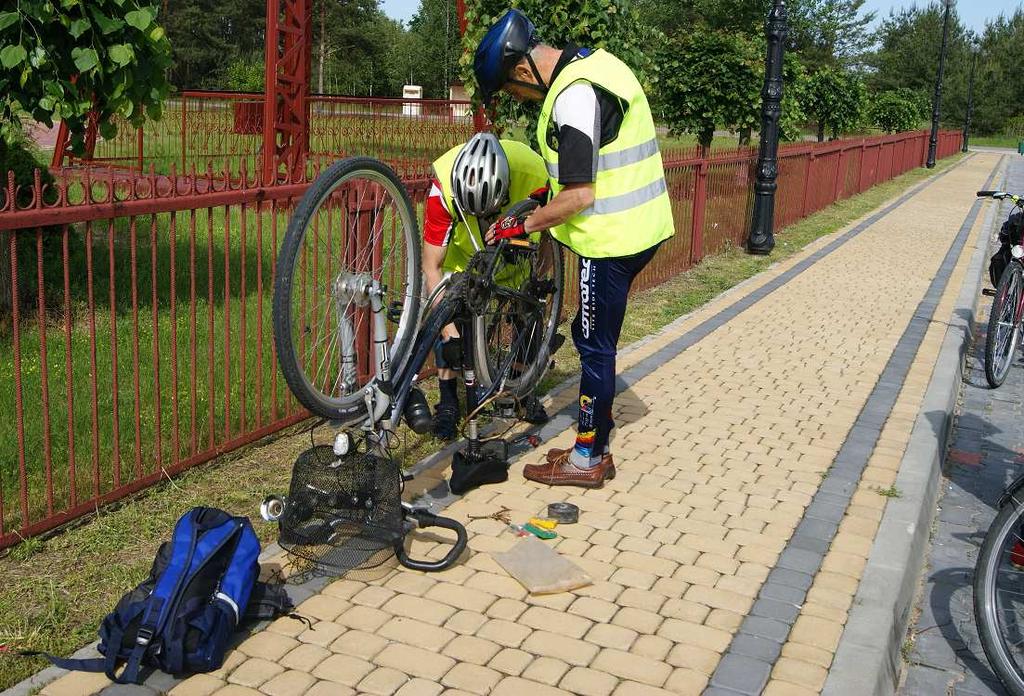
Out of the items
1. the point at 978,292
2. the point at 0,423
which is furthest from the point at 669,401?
the point at 978,292

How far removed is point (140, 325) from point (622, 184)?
4376mm

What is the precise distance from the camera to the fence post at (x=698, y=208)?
1190 cm

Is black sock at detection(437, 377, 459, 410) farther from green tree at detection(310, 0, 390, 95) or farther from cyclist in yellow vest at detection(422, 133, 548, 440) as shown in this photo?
green tree at detection(310, 0, 390, 95)

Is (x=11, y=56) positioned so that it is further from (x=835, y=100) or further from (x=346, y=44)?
(x=346, y=44)

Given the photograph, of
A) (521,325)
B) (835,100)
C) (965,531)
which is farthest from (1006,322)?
(835,100)

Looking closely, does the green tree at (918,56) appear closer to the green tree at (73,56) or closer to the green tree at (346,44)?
the green tree at (346,44)

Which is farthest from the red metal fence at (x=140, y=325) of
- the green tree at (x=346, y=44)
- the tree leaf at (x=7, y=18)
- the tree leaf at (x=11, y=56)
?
the green tree at (x=346, y=44)

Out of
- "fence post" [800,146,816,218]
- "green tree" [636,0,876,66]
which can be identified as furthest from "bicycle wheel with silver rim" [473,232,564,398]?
"green tree" [636,0,876,66]

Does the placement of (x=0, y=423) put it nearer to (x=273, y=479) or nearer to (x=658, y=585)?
(x=273, y=479)

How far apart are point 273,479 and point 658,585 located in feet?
6.63

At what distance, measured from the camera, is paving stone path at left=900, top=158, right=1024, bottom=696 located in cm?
391

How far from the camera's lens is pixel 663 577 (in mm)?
4164

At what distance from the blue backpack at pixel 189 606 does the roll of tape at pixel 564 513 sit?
4.59 feet

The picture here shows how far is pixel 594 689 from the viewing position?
3.35 m
